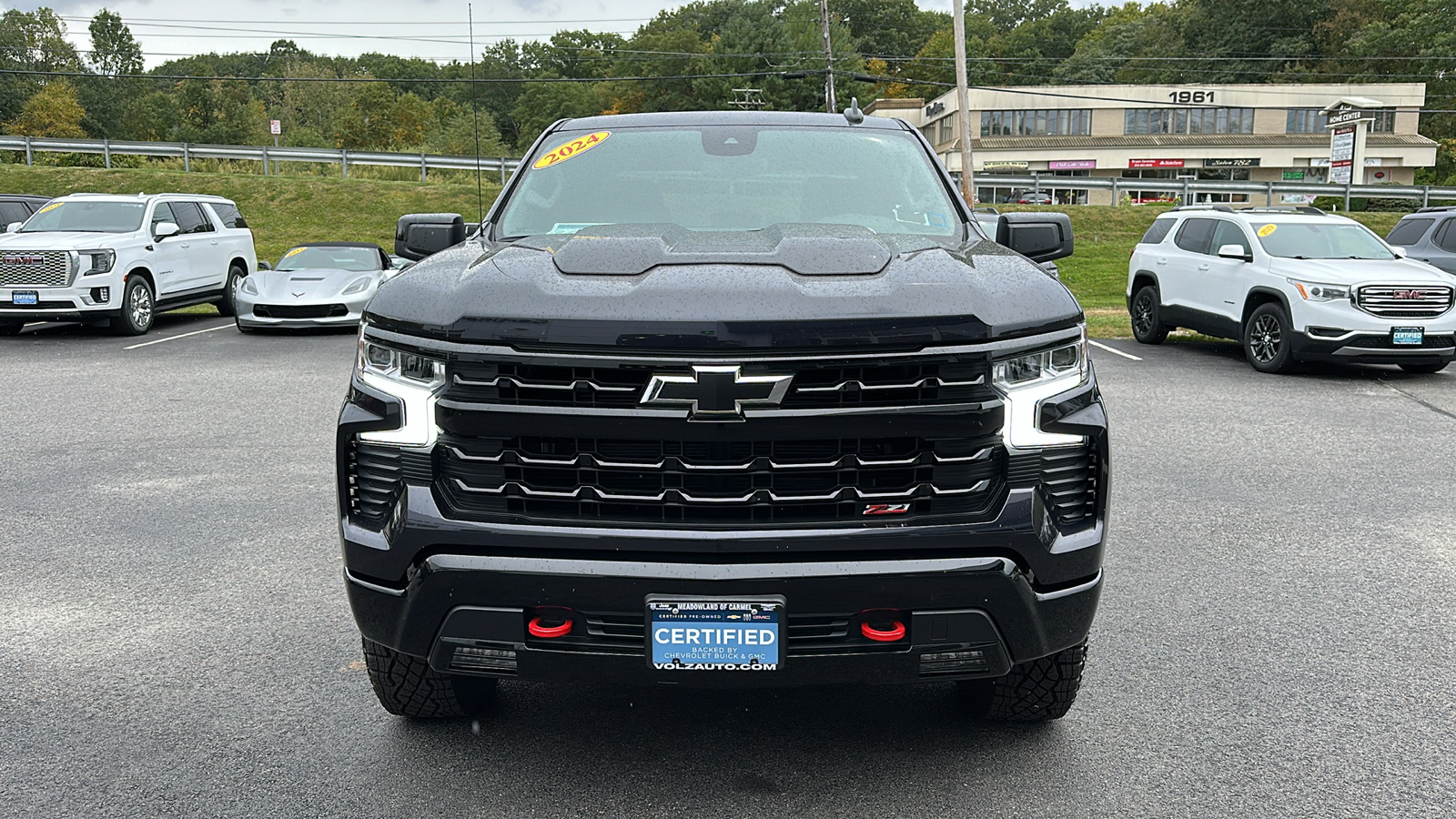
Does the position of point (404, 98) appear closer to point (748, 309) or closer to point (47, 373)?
point (47, 373)

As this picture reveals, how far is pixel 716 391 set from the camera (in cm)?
280

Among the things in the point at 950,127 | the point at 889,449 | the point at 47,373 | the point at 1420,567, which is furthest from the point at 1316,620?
the point at 950,127

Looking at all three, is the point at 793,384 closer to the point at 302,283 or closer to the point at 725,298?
the point at 725,298

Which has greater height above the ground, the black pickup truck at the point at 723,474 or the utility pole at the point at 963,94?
the utility pole at the point at 963,94

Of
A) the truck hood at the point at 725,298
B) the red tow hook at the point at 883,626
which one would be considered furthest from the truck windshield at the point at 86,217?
the red tow hook at the point at 883,626

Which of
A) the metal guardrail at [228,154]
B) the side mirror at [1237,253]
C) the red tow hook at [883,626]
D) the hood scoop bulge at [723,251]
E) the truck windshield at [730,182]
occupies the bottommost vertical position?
the red tow hook at [883,626]

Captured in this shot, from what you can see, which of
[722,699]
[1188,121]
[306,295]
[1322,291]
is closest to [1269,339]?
[1322,291]

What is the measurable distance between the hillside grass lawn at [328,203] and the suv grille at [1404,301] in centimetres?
1760

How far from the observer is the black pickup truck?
9.27 feet

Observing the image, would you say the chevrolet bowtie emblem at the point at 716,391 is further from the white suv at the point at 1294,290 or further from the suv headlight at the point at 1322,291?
the suv headlight at the point at 1322,291

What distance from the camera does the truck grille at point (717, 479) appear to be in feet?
9.39

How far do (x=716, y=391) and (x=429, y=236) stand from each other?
6.59ft

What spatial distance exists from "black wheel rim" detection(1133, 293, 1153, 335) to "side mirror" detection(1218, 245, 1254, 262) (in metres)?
2.07

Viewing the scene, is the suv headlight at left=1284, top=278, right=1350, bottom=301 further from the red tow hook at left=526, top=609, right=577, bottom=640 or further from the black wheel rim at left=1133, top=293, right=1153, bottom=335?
the red tow hook at left=526, top=609, right=577, bottom=640
